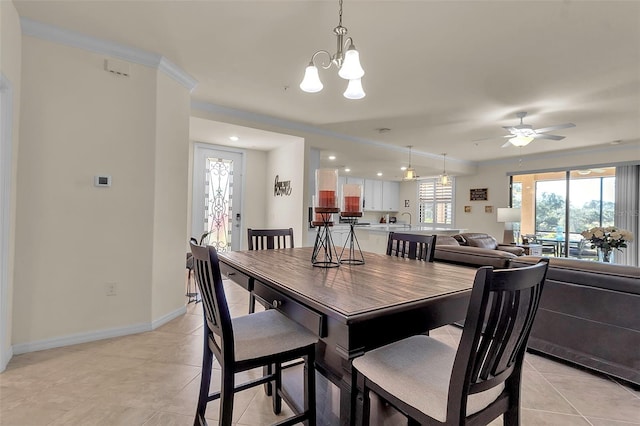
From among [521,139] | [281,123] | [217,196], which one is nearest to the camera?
[521,139]

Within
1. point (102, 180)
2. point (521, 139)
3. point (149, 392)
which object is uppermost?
point (521, 139)

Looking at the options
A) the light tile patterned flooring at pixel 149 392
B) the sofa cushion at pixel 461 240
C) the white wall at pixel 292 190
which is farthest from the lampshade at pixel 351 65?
the sofa cushion at pixel 461 240

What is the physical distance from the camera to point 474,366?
893mm

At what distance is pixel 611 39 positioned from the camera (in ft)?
7.52

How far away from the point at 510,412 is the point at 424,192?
8395 mm

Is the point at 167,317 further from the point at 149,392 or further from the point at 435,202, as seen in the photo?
the point at 435,202

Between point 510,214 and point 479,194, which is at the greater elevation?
point 479,194

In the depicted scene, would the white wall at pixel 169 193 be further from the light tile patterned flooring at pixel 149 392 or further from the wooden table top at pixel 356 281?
the wooden table top at pixel 356 281

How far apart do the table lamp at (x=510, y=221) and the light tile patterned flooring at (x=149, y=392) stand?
4.16 meters

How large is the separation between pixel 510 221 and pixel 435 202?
9.24 ft

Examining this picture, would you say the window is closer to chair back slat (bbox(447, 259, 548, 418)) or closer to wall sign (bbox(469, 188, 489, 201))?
wall sign (bbox(469, 188, 489, 201))

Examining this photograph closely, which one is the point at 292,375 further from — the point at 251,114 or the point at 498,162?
the point at 498,162

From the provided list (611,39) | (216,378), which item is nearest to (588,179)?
(611,39)

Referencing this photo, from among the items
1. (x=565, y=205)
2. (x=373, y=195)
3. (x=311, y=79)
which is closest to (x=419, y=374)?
(x=311, y=79)
